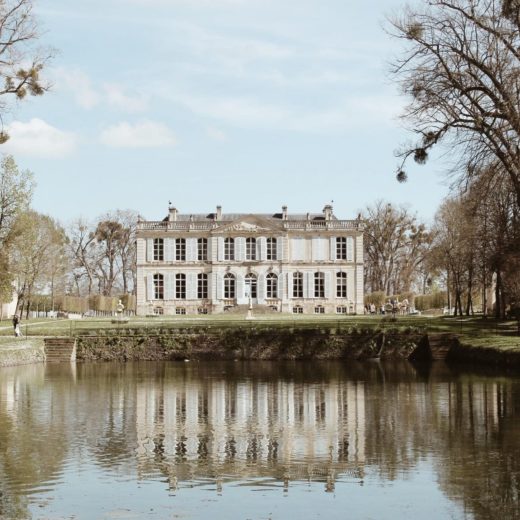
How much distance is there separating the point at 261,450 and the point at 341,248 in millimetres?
43899

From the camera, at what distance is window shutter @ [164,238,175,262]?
179ft

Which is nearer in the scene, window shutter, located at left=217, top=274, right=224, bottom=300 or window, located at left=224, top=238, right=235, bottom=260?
window shutter, located at left=217, top=274, right=224, bottom=300

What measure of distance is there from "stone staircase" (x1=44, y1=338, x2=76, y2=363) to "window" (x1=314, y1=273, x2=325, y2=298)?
90.0 feet

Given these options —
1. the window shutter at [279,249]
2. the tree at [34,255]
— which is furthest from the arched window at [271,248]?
the tree at [34,255]

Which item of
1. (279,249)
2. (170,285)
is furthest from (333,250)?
(170,285)

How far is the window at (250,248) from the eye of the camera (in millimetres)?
54125

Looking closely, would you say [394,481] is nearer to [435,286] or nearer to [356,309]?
[356,309]

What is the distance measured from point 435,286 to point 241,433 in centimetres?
5192

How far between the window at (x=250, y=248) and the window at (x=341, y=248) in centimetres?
502

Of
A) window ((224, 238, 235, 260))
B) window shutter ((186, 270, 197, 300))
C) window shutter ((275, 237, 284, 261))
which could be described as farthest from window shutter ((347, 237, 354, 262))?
window shutter ((186, 270, 197, 300))

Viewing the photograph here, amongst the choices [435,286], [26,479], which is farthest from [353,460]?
[435,286]

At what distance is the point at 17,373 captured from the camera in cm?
2245

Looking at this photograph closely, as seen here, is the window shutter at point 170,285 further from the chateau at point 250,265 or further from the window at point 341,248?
the window at point 341,248

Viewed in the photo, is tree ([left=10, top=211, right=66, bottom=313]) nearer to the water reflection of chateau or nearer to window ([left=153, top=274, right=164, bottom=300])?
window ([left=153, top=274, right=164, bottom=300])
